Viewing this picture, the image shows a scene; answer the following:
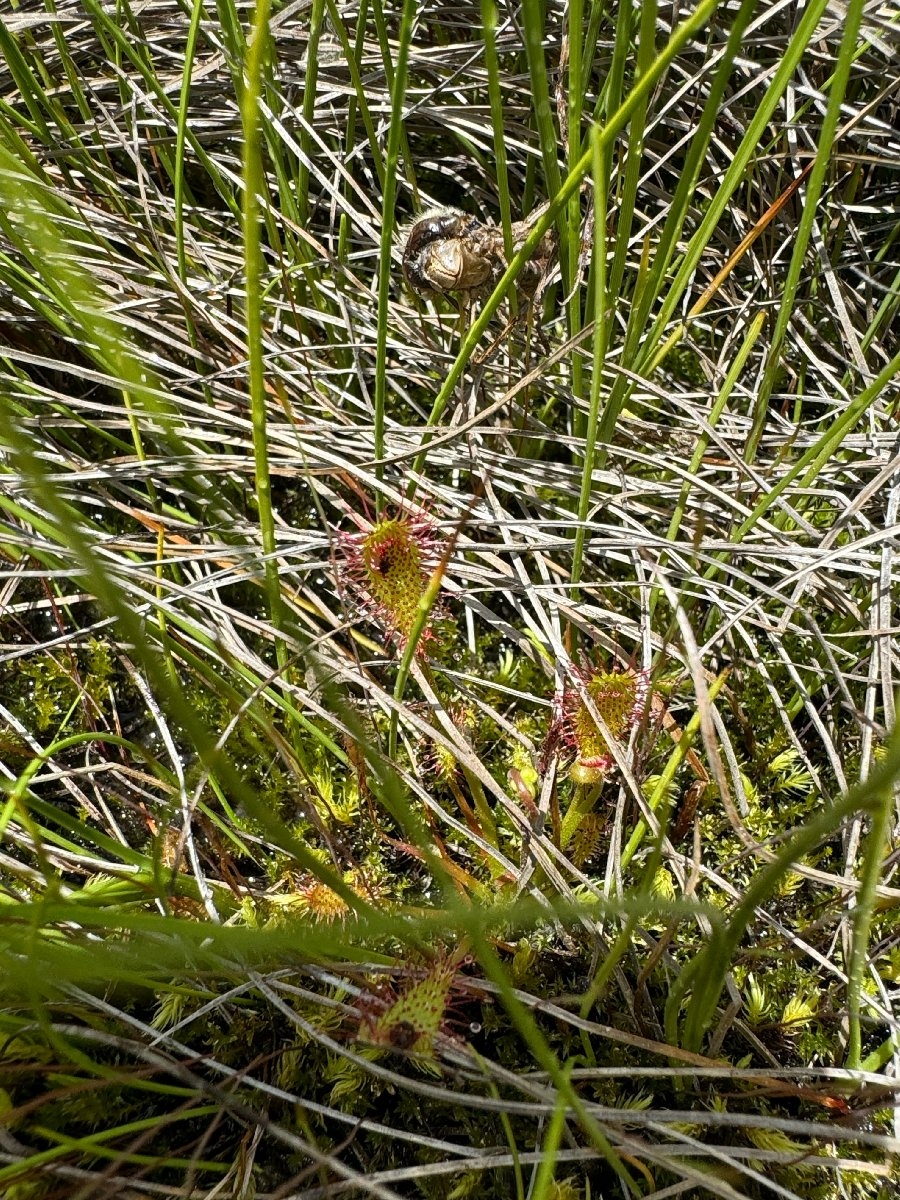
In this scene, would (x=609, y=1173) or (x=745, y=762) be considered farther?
(x=745, y=762)

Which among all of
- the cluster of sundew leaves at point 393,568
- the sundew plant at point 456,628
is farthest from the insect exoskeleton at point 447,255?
the cluster of sundew leaves at point 393,568

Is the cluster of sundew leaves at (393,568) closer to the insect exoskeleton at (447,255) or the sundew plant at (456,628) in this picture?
the sundew plant at (456,628)

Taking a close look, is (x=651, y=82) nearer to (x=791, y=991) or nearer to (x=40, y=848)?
(x=40, y=848)

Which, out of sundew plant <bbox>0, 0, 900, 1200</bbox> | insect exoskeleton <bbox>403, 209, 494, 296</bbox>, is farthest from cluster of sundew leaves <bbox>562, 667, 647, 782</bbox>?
insect exoskeleton <bbox>403, 209, 494, 296</bbox>

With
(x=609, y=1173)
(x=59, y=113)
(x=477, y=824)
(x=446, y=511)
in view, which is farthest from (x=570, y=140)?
(x=609, y=1173)

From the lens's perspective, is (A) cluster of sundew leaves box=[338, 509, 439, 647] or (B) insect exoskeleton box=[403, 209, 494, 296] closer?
(A) cluster of sundew leaves box=[338, 509, 439, 647]

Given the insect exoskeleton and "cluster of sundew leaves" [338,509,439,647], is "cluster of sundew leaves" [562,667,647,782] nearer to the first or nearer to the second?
"cluster of sundew leaves" [338,509,439,647]

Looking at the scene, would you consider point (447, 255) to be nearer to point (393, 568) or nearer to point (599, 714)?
point (393, 568)

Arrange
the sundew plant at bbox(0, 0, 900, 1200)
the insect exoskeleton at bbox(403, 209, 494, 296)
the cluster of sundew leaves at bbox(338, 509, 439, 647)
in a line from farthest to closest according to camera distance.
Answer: the insect exoskeleton at bbox(403, 209, 494, 296) → the cluster of sundew leaves at bbox(338, 509, 439, 647) → the sundew plant at bbox(0, 0, 900, 1200)
